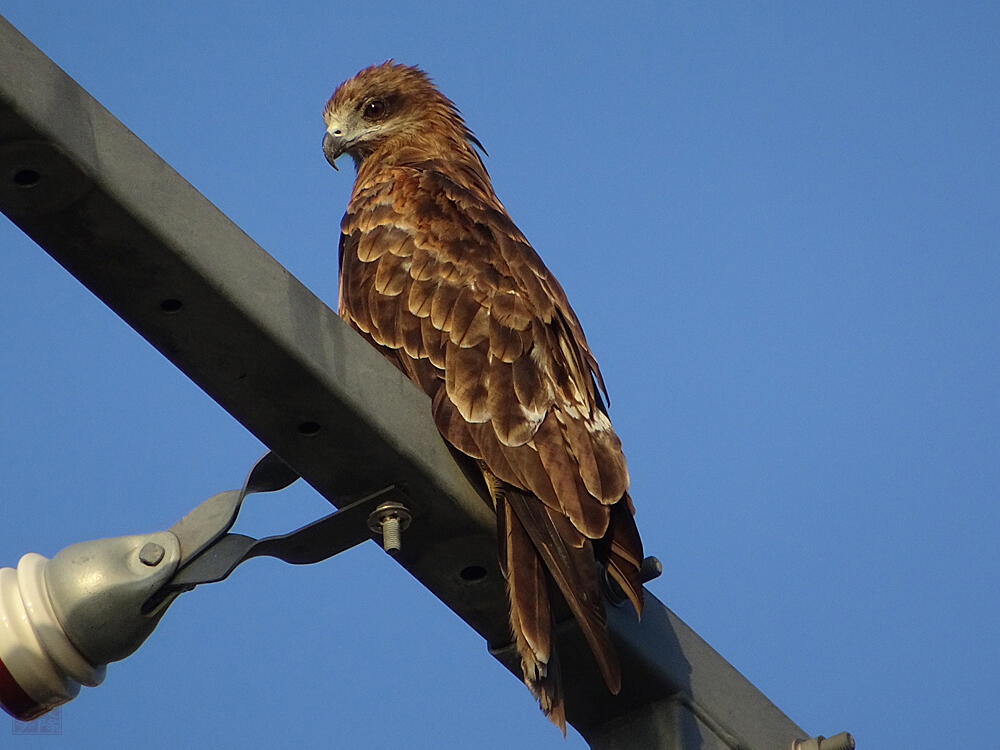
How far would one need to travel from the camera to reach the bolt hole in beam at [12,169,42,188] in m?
2.49

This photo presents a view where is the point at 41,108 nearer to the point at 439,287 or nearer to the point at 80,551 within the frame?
the point at 80,551

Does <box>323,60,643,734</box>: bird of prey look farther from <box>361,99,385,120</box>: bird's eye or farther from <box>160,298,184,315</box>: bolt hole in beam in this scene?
<box>160,298,184,315</box>: bolt hole in beam

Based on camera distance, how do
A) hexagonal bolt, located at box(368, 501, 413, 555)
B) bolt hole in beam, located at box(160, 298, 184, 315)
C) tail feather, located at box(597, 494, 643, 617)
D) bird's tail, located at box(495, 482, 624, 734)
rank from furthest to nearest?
tail feather, located at box(597, 494, 643, 617) → bird's tail, located at box(495, 482, 624, 734) → hexagonal bolt, located at box(368, 501, 413, 555) → bolt hole in beam, located at box(160, 298, 184, 315)

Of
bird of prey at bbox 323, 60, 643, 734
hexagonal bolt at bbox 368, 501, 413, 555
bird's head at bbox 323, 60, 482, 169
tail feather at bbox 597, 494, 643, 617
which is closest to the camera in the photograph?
hexagonal bolt at bbox 368, 501, 413, 555

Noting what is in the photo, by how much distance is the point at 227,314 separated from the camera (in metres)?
2.64

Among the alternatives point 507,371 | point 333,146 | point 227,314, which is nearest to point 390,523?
point 227,314

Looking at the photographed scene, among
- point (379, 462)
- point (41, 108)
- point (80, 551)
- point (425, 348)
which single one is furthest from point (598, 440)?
point (41, 108)

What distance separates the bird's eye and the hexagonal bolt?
4.95 metres

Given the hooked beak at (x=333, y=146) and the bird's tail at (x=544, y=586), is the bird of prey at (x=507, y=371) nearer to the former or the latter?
the bird's tail at (x=544, y=586)

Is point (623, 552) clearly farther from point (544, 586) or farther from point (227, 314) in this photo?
point (227, 314)

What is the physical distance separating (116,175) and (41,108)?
7.1 inches

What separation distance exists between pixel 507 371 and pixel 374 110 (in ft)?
11.5

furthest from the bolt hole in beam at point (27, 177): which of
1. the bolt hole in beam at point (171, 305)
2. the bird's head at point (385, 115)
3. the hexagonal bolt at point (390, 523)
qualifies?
the bird's head at point (385, 115)

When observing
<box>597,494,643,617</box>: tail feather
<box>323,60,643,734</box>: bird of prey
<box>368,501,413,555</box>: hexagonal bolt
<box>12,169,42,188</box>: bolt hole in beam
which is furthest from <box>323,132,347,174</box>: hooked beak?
<box>12,169,42,188</box>: bolt hole in beam
